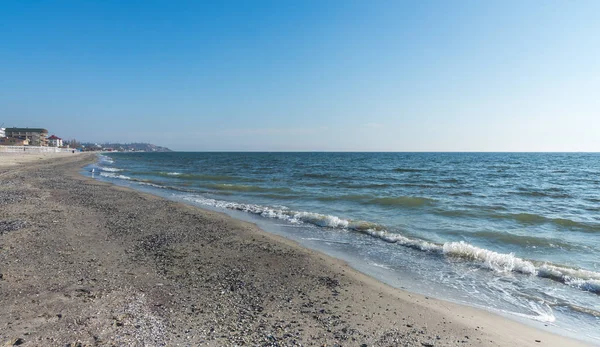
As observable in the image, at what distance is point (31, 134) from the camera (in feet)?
470

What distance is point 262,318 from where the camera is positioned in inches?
202

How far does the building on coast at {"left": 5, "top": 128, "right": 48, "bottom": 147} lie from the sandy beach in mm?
172413

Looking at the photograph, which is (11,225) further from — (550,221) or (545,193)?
(545,193)

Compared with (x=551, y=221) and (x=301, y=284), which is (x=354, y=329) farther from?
(x=551, y=221)

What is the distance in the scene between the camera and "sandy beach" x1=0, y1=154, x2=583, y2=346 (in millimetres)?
4578

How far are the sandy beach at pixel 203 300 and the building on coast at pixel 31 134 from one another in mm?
172413

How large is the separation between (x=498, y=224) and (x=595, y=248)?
3580mm

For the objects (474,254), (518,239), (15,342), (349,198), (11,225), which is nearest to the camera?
(15,342)

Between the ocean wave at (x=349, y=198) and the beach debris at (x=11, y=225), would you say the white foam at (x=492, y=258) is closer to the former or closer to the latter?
the ocean wave at (x=349, y=198)

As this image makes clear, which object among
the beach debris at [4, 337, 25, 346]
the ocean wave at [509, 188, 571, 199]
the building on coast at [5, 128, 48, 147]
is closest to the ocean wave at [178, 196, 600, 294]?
the beach debris at [4, 337, 25, 346]

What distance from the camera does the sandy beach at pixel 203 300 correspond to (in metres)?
4.58

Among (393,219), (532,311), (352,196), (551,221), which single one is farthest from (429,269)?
(352,196)

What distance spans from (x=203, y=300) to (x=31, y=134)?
18539 centimetres

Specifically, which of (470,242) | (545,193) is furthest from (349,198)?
(545,193)
